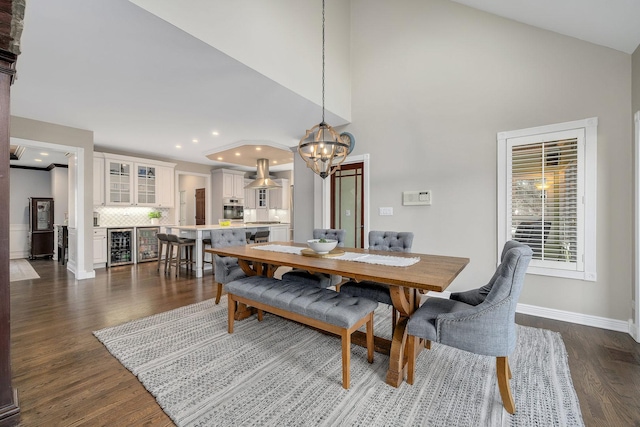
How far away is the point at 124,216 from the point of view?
668 centimetres

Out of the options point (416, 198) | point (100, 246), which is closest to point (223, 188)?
point (100, 246)

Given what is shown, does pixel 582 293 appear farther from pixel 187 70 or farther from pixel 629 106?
pixel 187 70

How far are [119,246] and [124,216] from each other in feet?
3.06

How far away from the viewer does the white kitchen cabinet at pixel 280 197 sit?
9.57 m

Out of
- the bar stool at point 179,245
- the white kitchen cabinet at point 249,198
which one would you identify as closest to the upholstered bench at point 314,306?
the bar stool at point 179,245

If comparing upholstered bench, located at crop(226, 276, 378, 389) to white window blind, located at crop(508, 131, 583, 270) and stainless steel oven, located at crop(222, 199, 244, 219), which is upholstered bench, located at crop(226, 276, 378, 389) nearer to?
white window blind, located at crop(508, 131, 583, 270)

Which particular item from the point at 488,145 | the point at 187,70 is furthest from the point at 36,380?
the point at 488,145

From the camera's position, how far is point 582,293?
114 inches

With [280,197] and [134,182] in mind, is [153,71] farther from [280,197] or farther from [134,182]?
[280,197]

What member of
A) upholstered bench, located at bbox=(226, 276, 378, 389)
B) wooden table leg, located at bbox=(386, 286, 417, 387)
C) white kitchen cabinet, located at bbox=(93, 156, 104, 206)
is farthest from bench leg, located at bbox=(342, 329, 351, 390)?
white kitchen cabinet, located at bbox=(93, 156, 104, 206)

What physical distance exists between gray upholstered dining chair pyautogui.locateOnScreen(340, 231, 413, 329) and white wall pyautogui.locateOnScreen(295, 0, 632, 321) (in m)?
0.95

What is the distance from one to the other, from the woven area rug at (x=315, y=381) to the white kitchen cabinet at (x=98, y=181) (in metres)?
4.49

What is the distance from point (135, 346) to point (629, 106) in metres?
5.05

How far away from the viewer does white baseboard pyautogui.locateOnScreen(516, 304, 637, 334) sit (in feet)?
8.90
